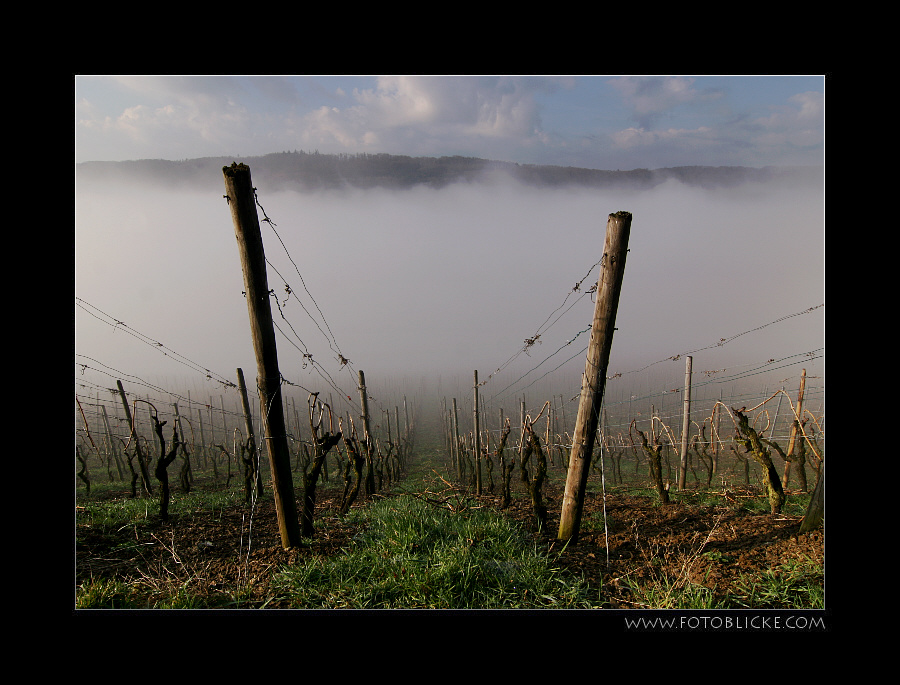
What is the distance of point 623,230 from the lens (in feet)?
11.1

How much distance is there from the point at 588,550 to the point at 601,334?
2.14 m

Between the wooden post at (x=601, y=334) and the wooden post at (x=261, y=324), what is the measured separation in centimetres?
269

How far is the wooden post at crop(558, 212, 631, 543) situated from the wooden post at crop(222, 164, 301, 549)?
2.69m

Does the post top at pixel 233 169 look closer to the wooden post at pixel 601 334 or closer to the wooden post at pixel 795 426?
the wooden post at pixel 601 334

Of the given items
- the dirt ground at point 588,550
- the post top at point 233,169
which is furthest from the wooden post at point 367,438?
the post top at point 233,169

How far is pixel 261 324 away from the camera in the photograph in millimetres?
3328

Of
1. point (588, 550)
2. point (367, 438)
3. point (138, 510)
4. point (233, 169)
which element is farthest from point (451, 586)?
point (138, 510)

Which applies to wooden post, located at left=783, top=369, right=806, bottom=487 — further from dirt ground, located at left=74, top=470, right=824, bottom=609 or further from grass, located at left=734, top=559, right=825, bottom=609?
grass, located at left=734, top=559, right=825, bottom=609

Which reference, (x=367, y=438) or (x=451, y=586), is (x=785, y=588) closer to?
(x=451, y=586)

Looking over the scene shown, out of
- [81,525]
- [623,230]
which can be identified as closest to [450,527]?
[623,230]

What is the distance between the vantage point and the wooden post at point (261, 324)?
3.18 m

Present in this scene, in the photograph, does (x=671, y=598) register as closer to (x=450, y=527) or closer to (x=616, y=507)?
(x=450, y=527)

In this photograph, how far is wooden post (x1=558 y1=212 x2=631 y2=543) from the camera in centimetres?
341
